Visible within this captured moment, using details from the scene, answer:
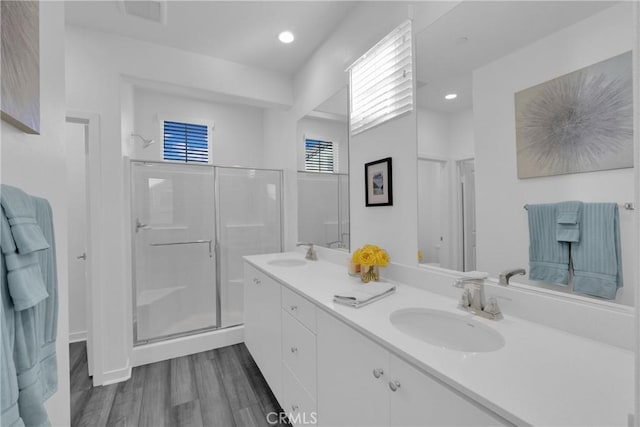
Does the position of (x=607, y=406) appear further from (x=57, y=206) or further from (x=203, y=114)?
(x=203, y=114)

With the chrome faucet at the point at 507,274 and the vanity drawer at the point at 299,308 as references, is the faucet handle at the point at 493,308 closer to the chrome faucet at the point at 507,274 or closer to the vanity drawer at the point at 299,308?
the chrome faucet at the point at 507,274

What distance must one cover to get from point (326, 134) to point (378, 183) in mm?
840

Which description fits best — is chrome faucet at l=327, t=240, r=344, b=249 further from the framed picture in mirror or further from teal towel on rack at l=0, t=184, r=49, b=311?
teal towel on rack at l=0, t=184, r=49, b=311

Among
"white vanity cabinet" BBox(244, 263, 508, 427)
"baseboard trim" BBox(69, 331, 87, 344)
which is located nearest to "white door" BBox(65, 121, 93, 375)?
"baseboard trim" BBox(69, 331, 87, 344)

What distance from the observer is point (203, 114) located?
354 cm

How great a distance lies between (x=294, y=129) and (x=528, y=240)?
234cm

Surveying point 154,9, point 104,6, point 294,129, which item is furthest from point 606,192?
point 104,6

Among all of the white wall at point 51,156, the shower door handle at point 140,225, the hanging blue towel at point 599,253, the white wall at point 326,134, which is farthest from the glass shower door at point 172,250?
the hanging blue towel at point 599,253

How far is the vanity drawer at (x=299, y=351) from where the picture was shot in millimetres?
1337

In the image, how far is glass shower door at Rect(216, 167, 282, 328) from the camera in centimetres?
292

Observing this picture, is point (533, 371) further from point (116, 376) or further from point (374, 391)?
point (116, 376)

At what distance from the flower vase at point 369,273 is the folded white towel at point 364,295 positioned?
0.15 meters

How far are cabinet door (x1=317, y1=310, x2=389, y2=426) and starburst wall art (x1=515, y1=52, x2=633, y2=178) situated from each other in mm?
890

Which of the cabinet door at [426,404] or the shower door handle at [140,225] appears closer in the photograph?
the cabinet door at [426,404]
